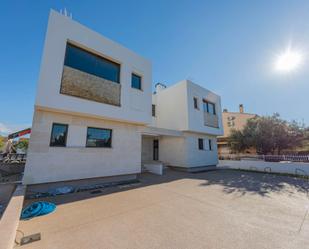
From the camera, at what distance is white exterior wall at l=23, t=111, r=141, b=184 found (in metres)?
5.54

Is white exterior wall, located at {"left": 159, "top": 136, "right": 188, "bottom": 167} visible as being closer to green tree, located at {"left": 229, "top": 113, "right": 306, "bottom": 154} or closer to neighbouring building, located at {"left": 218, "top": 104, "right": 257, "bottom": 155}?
green tree, located at {"left": 229, "top": 113, "right": 306, "bottom": 154}

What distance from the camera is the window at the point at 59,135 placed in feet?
19.8

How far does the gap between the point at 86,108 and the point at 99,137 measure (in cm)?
172

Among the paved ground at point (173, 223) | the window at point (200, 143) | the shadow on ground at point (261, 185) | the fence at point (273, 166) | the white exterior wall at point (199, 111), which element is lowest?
the shadow on ground at point (261, 185)

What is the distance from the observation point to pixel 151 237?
2758mm

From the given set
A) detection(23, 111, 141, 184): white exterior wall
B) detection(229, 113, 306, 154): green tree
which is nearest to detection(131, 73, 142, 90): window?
detection(23, 111, 141, 184): white exterior wall

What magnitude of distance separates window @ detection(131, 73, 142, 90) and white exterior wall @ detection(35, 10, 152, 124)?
261 millimetres

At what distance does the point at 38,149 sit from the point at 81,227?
13.4 ft

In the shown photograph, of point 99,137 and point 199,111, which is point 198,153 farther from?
point 99,137

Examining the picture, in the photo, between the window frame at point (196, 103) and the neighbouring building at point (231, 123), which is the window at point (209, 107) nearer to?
the window frame at point (196, 103)

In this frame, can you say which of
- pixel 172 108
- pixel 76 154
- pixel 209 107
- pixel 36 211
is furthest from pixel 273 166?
pixel 36 211

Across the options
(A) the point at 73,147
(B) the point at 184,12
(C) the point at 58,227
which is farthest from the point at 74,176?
(B) the point at 184,12

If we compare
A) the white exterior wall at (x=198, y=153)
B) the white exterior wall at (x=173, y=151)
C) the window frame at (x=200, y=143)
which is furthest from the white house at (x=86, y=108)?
the window frame at (x=200, y=143)

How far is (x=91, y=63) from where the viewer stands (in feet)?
23.4
